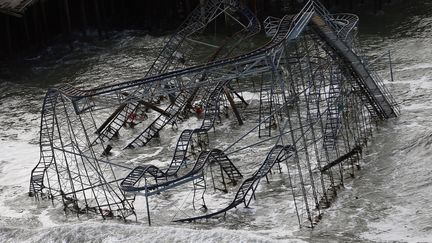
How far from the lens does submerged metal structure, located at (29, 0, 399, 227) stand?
2150 cm

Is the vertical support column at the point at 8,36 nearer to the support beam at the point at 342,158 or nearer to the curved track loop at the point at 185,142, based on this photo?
the curved track loop at the point at 185,142

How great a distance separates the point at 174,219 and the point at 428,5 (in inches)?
1082

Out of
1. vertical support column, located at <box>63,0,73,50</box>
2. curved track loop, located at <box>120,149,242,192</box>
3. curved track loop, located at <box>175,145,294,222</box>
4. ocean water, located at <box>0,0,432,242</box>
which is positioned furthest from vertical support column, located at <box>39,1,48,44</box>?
curved track loop, located at <box>175,145,294,222</box>

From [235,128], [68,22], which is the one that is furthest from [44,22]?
[235,128]

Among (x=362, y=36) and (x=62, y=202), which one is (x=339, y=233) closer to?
(x=62, y=202)

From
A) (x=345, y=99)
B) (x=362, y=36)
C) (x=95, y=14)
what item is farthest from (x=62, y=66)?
(x=345, y=99)

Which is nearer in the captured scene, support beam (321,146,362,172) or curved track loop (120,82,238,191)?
curved track loop (120,82,238,191)

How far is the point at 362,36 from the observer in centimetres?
3938

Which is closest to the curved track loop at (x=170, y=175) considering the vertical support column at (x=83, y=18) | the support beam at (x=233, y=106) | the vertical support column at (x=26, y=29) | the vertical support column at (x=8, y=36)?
the support beam at (x=233, y=106)

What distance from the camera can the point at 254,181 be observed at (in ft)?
72.8

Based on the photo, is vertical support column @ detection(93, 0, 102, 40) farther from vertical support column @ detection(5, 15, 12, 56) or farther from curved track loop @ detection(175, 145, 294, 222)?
curved track loop @ detection(175, 145, 294, 222)

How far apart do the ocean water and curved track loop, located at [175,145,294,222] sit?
0.29 m

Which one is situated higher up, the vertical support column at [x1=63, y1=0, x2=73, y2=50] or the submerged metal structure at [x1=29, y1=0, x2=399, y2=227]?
the vertical support column at [x1=63, y1=0, x2=73, y2=50]

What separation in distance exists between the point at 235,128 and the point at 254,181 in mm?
7614
